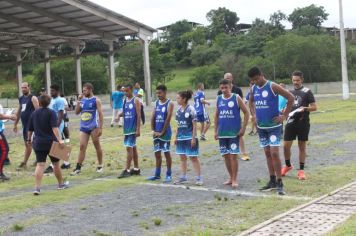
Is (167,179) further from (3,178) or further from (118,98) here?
(118,98)

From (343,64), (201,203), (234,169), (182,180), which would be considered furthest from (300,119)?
(343,64)

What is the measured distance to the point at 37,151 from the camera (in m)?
9.55

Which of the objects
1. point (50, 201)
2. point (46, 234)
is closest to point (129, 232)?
point (46, 234)

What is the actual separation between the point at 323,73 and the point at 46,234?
71.8m

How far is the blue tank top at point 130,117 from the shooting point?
11.1m

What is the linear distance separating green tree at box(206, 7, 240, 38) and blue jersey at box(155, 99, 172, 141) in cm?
11025

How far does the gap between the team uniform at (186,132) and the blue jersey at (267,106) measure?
144 centimetres

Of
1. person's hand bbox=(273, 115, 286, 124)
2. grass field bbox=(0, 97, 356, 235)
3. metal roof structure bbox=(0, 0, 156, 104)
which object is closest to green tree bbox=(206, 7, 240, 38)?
metal roof structure bbox=(0, 0, 156, 104)

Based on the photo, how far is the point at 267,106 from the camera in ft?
29.0

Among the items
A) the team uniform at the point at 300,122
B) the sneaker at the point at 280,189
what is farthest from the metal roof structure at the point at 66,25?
the sneaker at the point at 280,189

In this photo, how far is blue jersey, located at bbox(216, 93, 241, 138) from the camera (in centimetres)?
938

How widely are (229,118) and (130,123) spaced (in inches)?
98.6

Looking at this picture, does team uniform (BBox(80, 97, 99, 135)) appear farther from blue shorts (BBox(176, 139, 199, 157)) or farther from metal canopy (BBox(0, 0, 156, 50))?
metal canopy (BBox(0, 0, 156, 50))

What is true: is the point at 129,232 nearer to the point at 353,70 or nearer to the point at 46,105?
the point at 46,105
